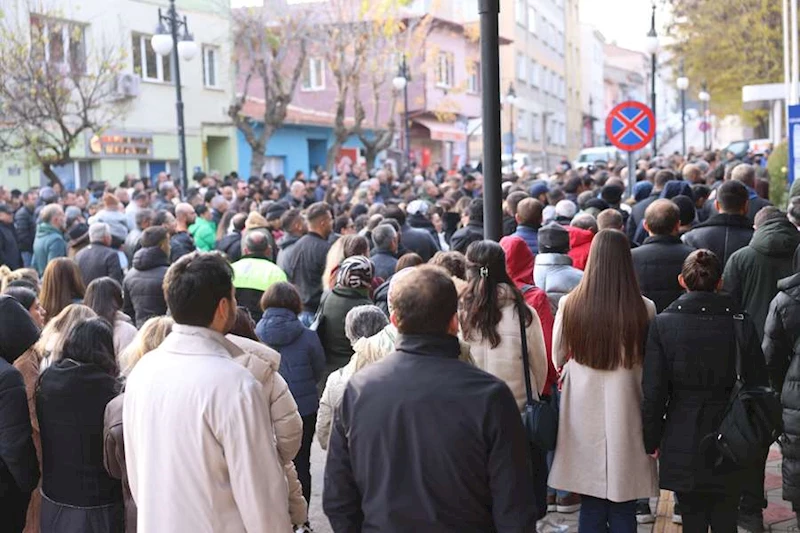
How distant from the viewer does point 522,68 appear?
55750 mm

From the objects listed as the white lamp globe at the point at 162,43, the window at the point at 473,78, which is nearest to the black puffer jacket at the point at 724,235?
the white lamp globe at the point at 162,43

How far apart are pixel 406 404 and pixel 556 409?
214cm

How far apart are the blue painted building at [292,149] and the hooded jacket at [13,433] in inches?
1124

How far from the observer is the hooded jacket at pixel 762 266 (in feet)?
22.8

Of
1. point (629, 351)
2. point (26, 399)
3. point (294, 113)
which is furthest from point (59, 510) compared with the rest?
point (294, 113)

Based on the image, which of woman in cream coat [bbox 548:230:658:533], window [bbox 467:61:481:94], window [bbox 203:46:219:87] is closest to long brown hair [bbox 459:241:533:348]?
woman in cream coat [bbox 548:230:658:533]

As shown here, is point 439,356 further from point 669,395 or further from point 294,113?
point 294,113

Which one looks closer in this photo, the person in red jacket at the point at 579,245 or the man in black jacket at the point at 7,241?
the person in red jacket at the point at 579,245

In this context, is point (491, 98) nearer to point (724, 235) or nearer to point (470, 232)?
point (724, 235)

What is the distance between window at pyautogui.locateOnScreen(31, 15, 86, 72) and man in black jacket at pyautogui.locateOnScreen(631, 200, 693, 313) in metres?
16.2

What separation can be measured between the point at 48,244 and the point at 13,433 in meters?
7.25

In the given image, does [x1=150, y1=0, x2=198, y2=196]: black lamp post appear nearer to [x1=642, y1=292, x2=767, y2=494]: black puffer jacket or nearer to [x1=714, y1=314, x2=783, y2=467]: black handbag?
[x1=642, y1=292, x2=767, y2=494]: black puffer jacket

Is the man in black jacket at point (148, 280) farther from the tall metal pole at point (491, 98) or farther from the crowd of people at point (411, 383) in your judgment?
the tall metal pole at point (491, 98)

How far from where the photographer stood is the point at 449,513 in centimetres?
327
